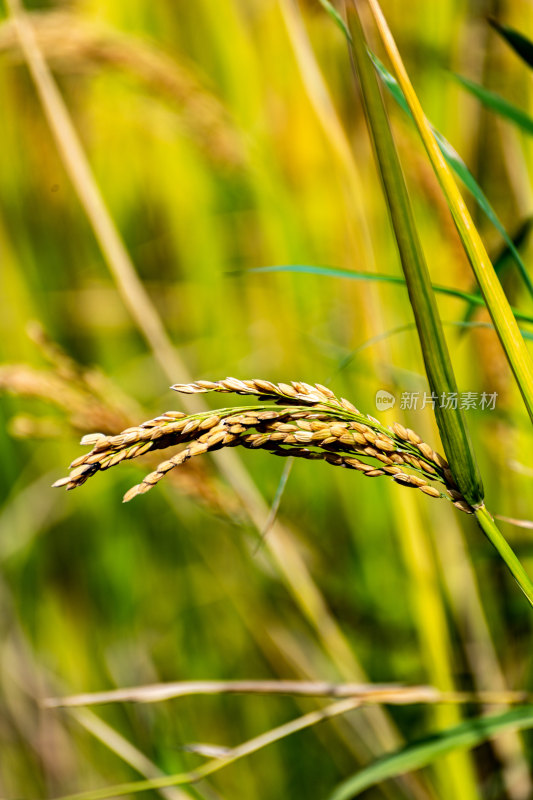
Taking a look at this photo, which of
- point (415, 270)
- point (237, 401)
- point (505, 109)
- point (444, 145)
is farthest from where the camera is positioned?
point (237, 401)

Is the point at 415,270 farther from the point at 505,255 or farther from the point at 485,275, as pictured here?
the point at 505,255

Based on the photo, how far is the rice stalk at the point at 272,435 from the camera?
0.30 metres

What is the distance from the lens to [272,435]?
31 centimetres

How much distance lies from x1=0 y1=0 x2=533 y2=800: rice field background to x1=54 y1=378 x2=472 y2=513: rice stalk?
0.29 m

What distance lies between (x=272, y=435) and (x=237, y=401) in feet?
Answer: 2.42

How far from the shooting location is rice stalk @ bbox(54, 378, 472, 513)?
0.98 ft

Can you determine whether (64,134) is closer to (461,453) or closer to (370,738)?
(461,453)

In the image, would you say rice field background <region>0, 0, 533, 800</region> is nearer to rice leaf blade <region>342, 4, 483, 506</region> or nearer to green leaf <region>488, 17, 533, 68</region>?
green leaf <region>488, 17, 533, 68</region>

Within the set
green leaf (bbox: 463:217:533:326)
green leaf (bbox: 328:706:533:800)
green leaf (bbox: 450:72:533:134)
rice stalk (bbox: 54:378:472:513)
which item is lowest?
green leaf (bbox: 328:706:533:800)

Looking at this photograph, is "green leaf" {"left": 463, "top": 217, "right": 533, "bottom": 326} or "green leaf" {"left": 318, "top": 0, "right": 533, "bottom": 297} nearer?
"green leaf" {"left": 318, "top": 0, "right": 533, "bottom": 297}

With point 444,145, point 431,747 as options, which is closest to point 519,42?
point 444,145

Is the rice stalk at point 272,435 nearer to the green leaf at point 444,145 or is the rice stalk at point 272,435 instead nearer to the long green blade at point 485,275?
the long green blade at point 485,275

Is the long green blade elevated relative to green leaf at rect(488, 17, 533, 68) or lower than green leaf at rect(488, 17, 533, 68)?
lower

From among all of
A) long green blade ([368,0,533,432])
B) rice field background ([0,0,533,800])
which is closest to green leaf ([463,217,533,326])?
rice field background ([0,0,533,800])
